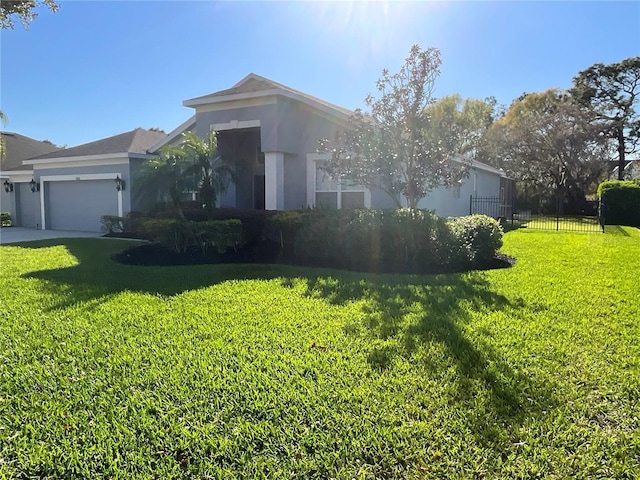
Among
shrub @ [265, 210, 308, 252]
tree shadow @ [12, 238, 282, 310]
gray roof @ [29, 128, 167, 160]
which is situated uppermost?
gray roof @ [29, 128, 167, 160]

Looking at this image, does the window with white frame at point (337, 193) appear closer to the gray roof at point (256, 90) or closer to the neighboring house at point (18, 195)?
the gray roof at point (256, 90)

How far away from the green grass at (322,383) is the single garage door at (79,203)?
12938 mm

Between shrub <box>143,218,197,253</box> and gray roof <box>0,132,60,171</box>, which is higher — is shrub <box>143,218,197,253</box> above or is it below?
below

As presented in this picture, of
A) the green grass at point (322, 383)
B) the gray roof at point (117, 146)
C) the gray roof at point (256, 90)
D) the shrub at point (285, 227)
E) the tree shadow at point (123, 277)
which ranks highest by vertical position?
the gray roof at point (256, 90)

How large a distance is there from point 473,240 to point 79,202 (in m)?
18.2

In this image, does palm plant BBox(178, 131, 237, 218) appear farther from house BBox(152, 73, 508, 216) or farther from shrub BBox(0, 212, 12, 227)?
shrub BBox(0, 212, 12, 227)

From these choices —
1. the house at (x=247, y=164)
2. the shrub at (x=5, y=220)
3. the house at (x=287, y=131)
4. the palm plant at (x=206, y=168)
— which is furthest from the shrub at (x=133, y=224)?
the shrub at (x=5, y=220)

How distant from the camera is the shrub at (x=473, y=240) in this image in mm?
9625

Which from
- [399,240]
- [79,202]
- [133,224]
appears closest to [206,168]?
[133,224]

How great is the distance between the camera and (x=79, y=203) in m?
20.2

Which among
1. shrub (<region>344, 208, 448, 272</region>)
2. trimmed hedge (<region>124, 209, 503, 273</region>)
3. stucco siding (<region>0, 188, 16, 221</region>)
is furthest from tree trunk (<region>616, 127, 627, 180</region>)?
stucco siding (<region>0, 188, 16, 221</region>)

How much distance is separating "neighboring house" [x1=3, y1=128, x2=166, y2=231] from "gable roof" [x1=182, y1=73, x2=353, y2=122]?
487 centimetres

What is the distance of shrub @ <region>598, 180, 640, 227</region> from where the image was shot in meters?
23.8

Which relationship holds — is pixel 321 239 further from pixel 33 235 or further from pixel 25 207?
pixel 25 207
